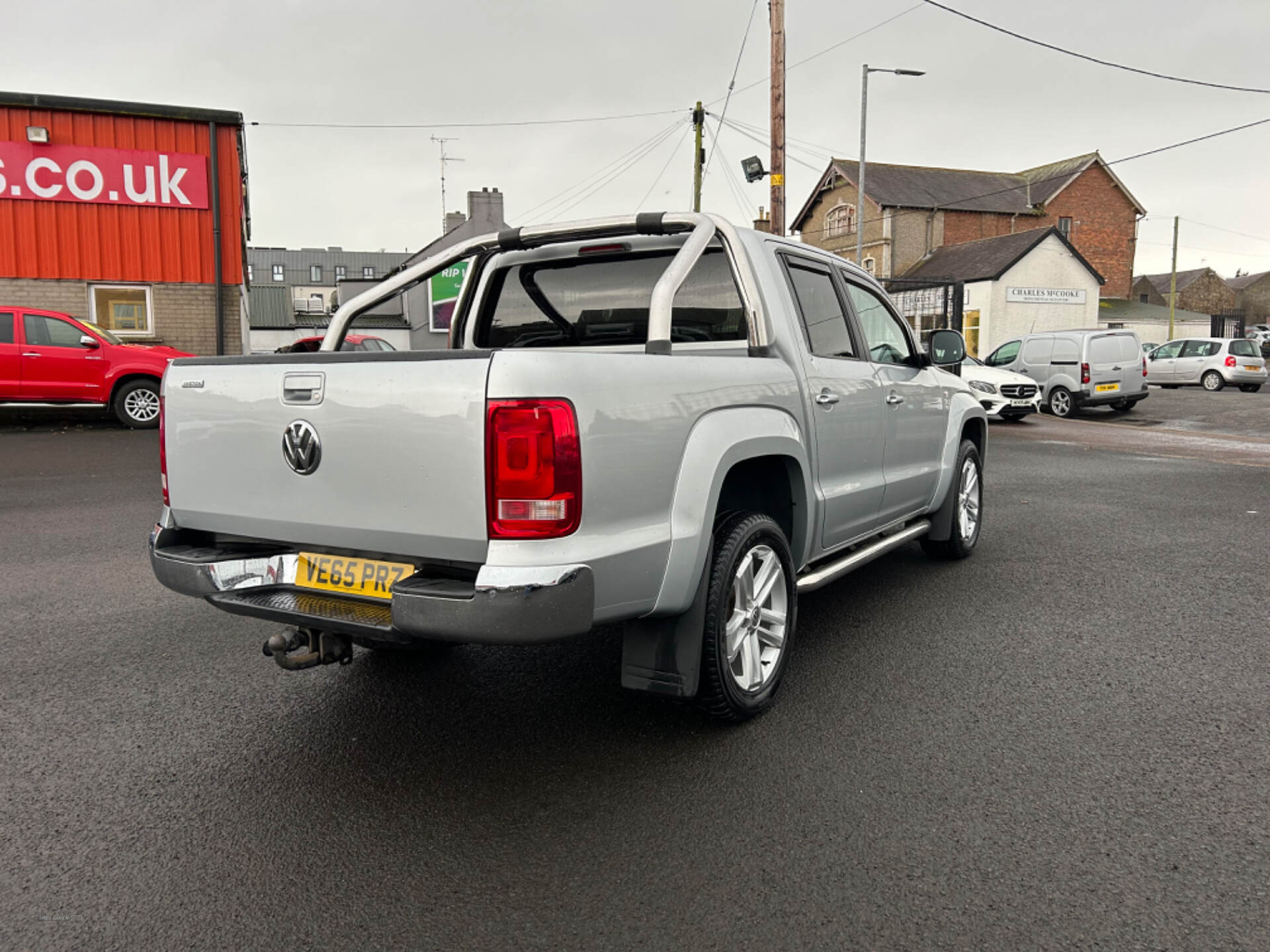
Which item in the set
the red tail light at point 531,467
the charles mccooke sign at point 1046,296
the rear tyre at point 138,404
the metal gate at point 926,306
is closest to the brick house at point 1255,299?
the charles mccooke sign at point 1046,296

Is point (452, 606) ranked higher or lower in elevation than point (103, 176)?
lower

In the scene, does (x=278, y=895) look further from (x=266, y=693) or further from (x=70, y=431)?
(x=70, y=431)

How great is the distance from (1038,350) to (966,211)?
99.8ft

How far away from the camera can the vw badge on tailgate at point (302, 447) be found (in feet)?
9.83

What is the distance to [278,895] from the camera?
8.12 ft

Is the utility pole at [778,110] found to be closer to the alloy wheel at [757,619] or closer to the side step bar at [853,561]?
the side step bar at [853,561]

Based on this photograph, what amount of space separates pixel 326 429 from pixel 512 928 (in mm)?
1561

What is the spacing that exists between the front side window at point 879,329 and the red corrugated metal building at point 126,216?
622 inches

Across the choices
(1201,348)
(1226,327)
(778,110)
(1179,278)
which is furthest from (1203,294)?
(778,110)

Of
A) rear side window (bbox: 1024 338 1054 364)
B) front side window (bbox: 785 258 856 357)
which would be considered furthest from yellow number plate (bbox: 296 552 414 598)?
rear side window (bbox: 1024 338 1054 364)

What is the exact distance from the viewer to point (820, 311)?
14.6 feet

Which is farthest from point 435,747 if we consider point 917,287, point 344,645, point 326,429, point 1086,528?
point 917,287

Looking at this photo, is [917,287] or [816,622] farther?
[917,287]

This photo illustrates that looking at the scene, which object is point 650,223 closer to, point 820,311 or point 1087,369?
point 820,311
